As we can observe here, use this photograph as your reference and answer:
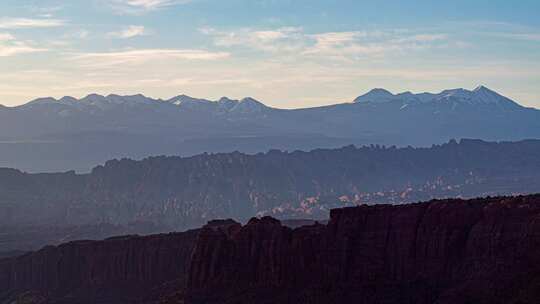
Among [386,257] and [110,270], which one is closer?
[386,257]

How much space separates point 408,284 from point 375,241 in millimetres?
9006

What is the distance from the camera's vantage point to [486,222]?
125812 mm

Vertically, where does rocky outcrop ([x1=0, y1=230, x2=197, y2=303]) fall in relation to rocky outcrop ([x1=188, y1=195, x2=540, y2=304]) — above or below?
below

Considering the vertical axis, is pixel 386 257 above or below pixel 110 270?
above

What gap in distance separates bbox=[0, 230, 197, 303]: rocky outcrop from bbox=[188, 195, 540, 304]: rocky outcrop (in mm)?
24121

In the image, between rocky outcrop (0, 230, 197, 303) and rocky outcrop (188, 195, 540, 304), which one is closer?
rocky outcrop (188, 195, 540, 304)

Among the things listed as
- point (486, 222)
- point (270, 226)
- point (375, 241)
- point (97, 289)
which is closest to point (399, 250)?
point (375, 241)

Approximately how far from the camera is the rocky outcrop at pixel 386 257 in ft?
392

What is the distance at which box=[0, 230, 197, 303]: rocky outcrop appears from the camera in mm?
173375

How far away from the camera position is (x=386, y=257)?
13150cm

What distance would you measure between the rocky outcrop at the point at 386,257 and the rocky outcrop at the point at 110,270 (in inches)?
950

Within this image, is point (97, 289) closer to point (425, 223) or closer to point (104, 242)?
point (104, 242)

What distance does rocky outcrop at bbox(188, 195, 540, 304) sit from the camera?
392 feet

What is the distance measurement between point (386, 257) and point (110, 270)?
229ft
